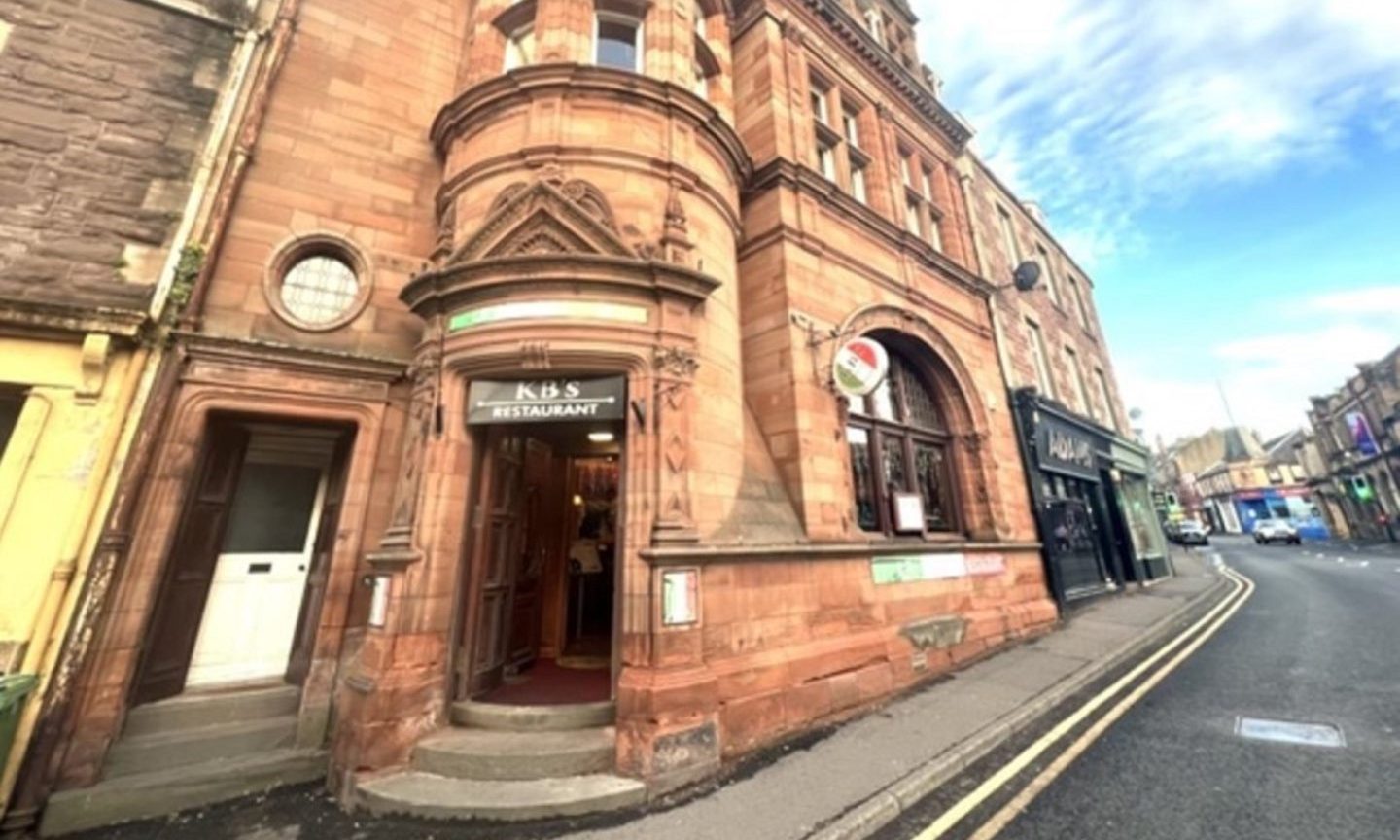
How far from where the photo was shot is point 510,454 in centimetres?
727

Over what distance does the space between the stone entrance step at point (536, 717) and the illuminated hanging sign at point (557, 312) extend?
439 cm

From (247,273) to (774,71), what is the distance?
9.70m

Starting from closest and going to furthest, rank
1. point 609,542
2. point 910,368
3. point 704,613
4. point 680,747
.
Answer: point 680,747
point 704,613
point 609,542
point 910,368

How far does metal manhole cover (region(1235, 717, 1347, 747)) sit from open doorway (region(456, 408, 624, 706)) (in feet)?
23.8

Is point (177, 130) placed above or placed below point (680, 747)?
above

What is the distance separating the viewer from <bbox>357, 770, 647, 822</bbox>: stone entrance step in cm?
452

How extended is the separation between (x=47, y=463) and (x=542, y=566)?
572cm

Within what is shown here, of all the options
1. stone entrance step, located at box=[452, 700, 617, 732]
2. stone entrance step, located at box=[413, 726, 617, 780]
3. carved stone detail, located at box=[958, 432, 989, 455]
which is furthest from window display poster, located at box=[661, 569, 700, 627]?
carved stone detail, located at box=[958, 432, 989, 455]

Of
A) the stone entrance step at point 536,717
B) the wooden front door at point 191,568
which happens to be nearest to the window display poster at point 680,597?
the stone entrance step at point 536,717

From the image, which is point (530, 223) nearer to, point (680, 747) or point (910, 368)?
point (680, 747)

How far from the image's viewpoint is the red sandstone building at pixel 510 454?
18.1ft

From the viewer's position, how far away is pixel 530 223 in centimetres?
674

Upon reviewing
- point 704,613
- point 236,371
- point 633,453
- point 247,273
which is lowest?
point 704,613

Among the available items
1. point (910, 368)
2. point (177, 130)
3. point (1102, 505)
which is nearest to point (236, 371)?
point (177, 130)
